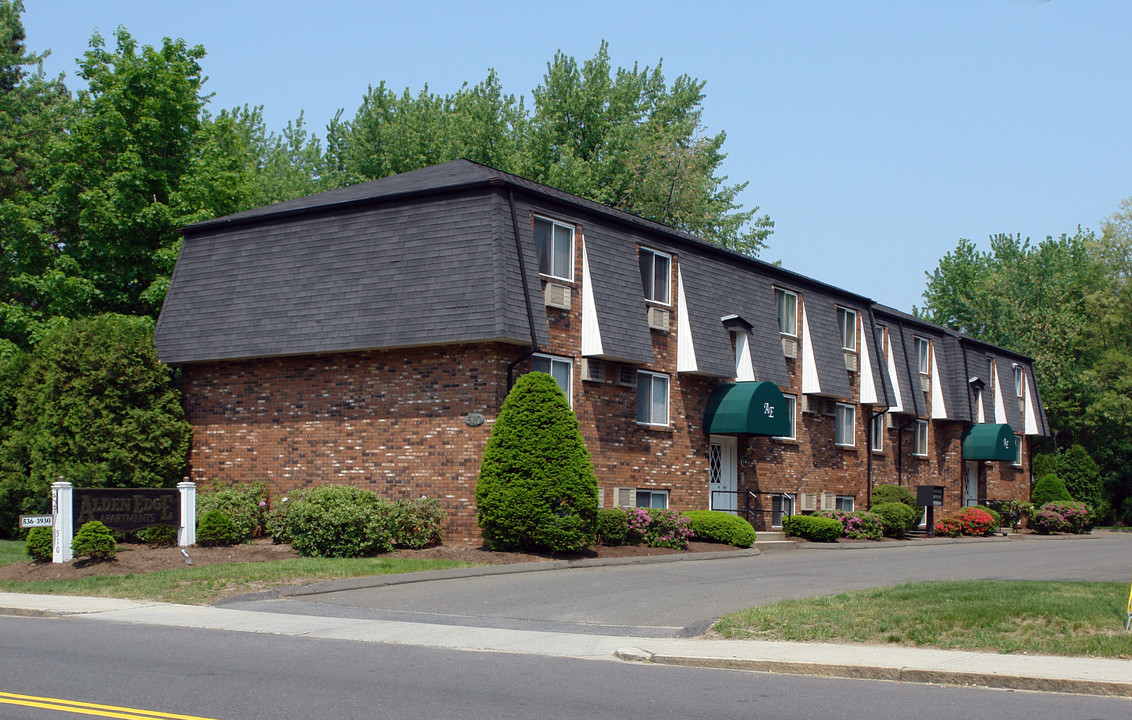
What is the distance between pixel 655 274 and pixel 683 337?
171 cm

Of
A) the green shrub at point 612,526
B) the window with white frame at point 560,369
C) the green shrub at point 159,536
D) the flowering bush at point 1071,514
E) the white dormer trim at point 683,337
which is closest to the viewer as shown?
the green shrub at point 159,536

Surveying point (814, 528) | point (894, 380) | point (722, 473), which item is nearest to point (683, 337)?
point (722, 473)

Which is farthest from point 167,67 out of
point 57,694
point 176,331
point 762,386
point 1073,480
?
point 1073,480

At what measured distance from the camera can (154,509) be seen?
20.8m

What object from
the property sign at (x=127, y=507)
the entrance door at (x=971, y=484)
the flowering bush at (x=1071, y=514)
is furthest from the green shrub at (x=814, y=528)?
the entrance door at (x=971, y=484)

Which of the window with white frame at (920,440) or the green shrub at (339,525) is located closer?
the green shrub at (339,525)

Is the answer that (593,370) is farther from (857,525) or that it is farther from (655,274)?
(857,525)

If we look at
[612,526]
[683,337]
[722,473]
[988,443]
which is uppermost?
[683,337]

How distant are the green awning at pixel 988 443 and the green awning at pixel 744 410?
701 inches

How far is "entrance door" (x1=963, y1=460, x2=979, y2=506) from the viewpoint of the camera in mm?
44562

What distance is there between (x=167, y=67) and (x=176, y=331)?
988 cm

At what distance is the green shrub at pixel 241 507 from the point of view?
22953 mm

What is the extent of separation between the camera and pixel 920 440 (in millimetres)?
41156

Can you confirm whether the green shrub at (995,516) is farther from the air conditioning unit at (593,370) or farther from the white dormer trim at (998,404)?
the air conditioning unit at (593,370)
